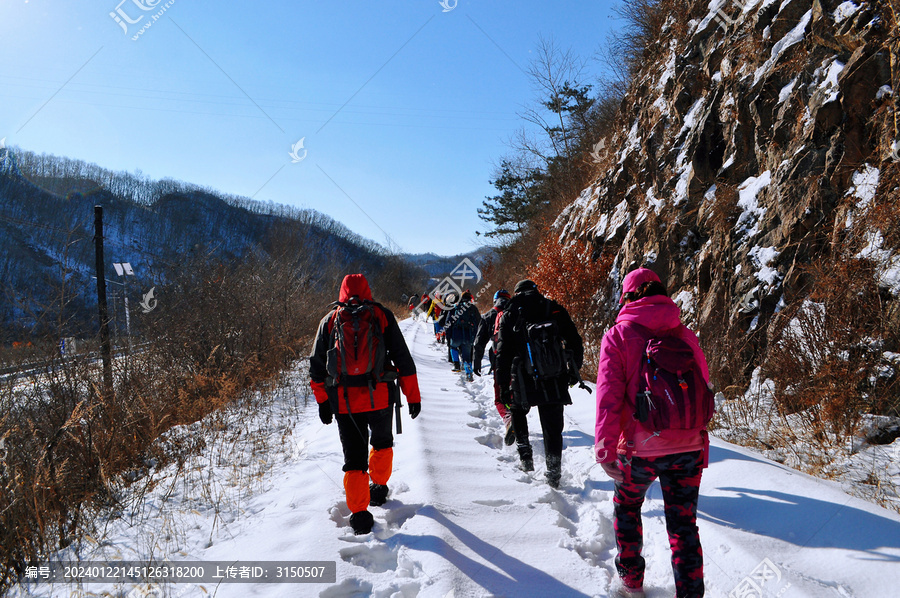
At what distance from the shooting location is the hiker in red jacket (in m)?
3.53

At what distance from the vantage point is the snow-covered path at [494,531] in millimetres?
2617

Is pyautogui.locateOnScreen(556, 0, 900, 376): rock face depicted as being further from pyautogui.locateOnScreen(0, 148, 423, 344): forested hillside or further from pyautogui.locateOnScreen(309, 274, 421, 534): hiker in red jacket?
pyautogui.locateOnScreen(0, 148, 423, 344): forested hillside

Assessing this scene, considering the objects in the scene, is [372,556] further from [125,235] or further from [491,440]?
[125,235]

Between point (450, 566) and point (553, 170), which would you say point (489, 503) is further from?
point (553, 170)

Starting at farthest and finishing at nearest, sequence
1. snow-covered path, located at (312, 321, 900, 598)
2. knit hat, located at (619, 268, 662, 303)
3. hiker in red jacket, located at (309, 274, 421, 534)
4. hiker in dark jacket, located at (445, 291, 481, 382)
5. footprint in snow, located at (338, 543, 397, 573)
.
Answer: hiker in dark jacket, located at (445, 291, 481, 382) → hiker in red jacket, located at (309, 274, 421, 534) → footprint in snow, located at (338, 543, 397, 573) → knit hat, located at (619, 268, 662, 303) → snow-covered path, located at (312, 321, 900, 598)

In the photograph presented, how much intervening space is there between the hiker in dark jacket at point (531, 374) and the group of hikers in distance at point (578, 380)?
1cm

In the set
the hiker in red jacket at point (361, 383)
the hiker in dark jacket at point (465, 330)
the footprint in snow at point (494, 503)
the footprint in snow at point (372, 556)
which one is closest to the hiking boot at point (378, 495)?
the hiker in red jacket at point (361, 383)

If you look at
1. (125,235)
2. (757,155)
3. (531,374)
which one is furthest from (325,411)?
(125,235)

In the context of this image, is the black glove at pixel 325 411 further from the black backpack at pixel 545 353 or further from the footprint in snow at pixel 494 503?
the black backpack at pixel 545 353

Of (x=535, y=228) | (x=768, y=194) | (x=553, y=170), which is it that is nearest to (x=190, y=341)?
(x=768, y=194)

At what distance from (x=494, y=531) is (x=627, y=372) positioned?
174 cm

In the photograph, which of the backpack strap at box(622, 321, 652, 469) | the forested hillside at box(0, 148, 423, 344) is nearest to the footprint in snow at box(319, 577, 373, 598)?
the backpack strap at box(622, 321, 652, 469)

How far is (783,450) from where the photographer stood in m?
4.51

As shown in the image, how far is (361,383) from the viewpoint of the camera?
360 cm
